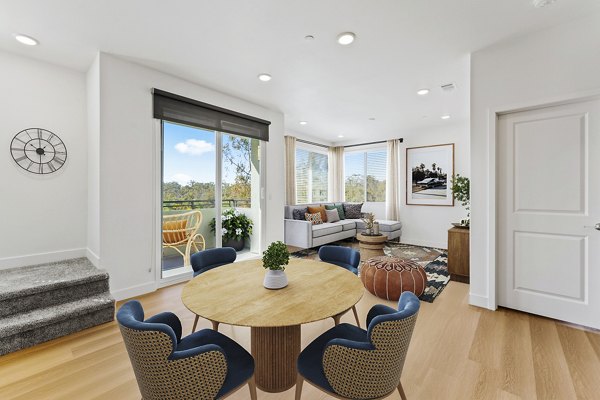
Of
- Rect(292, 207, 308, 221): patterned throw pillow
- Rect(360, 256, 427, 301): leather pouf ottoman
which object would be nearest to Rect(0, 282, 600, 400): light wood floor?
Rect(360, 256, 427, 301): leather pouf ottoman

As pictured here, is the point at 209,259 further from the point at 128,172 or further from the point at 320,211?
the point at 320,211

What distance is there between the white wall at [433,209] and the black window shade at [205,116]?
362cm

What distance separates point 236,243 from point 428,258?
3476 mm

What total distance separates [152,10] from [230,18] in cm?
62

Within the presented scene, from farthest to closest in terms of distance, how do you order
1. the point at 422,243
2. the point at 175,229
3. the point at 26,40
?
the point at 422,243, the point at 175,229, the point at 26,40

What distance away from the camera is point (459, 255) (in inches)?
140

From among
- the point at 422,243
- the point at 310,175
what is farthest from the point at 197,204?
the point at 422,243

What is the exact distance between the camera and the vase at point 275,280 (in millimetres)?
1588

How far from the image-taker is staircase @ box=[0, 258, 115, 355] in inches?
84.6

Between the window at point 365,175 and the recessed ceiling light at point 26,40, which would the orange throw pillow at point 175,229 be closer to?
the recessed ceiling light at point 26,40

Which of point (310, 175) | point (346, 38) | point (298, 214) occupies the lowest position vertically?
point (298, 214)

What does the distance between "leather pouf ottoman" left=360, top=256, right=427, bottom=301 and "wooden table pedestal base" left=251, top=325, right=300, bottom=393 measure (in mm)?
1632

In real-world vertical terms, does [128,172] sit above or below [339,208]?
above

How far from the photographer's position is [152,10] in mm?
2135
